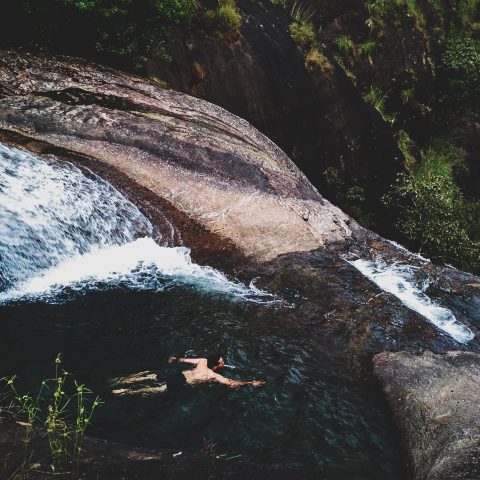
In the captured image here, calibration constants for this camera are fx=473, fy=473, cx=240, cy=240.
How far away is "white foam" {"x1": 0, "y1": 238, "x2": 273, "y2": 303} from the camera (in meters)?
6.40

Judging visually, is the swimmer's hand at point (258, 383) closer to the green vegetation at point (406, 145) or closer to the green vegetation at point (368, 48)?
the green vegetation at point (406, 145)

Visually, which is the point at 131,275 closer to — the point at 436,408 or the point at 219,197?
the point at 219,197

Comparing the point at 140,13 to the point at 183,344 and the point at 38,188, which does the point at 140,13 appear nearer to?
the point at 38,188

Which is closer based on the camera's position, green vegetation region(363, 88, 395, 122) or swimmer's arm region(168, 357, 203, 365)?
swimmer's arm region(168, 357, 203, 365)

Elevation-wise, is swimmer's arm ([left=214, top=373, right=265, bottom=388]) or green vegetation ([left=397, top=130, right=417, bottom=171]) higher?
green vegetation ([left=397, top=130, right=417, bottom=171])

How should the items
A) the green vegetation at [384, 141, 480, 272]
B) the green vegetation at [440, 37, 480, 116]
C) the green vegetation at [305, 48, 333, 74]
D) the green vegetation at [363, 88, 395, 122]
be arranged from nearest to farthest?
1. the green vegetation at [384, 141, 480, 272]
2. the green vegetation at [305, 48, 333, 74]
3. the green vegetation at [363, 88, 395, 122]
4. the green vegetation at [440, 37, 480, 116]

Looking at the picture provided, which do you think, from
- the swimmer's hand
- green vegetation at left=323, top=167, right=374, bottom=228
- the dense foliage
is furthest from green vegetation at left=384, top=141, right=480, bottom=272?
the swimmer's hand

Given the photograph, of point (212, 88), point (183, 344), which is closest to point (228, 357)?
point (183, 344)

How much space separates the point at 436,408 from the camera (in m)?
4.81

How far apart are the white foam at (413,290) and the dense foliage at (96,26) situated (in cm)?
676

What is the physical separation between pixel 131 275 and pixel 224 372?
2.57m

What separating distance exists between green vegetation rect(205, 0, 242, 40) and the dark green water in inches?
357

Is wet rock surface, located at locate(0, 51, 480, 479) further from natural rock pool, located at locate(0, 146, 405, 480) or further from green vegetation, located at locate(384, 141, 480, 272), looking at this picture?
green vegetation, located at locate(384, 141, 480, 272)

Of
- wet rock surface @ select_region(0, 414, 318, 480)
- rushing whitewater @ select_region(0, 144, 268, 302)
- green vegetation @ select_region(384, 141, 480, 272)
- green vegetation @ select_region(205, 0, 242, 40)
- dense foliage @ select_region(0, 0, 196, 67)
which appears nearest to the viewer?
wet rock surface @ select_region(0, 414, 318, 480)
